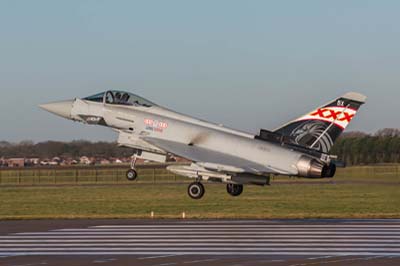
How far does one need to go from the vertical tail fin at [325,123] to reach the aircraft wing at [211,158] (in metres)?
1.54

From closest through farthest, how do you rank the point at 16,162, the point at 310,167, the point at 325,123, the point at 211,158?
the point at 310,167 → the point at 325,123 → the point at 211,158 → the point at 16,162

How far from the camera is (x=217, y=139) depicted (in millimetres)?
30906

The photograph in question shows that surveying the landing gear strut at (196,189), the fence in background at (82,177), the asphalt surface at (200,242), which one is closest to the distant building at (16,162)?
the fence in background at (82,177)

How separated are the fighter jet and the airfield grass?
28.2ft

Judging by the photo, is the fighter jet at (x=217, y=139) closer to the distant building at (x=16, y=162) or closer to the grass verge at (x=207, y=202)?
the grass verge at (x=207, y=202)

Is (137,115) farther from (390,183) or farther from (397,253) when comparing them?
(390,183)

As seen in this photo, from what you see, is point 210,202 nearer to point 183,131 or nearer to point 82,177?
point 183,131

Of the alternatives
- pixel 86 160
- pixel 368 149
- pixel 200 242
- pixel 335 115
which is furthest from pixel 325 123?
pixel 86 160

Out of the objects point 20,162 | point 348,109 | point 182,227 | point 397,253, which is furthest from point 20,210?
point 20,162

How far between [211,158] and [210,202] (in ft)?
61.7

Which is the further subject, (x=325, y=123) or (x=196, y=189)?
(x=196, y=189)

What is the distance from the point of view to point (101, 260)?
913 inches

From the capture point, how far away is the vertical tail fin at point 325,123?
3014 cm

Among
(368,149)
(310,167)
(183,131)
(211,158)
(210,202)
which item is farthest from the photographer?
(368,149)
